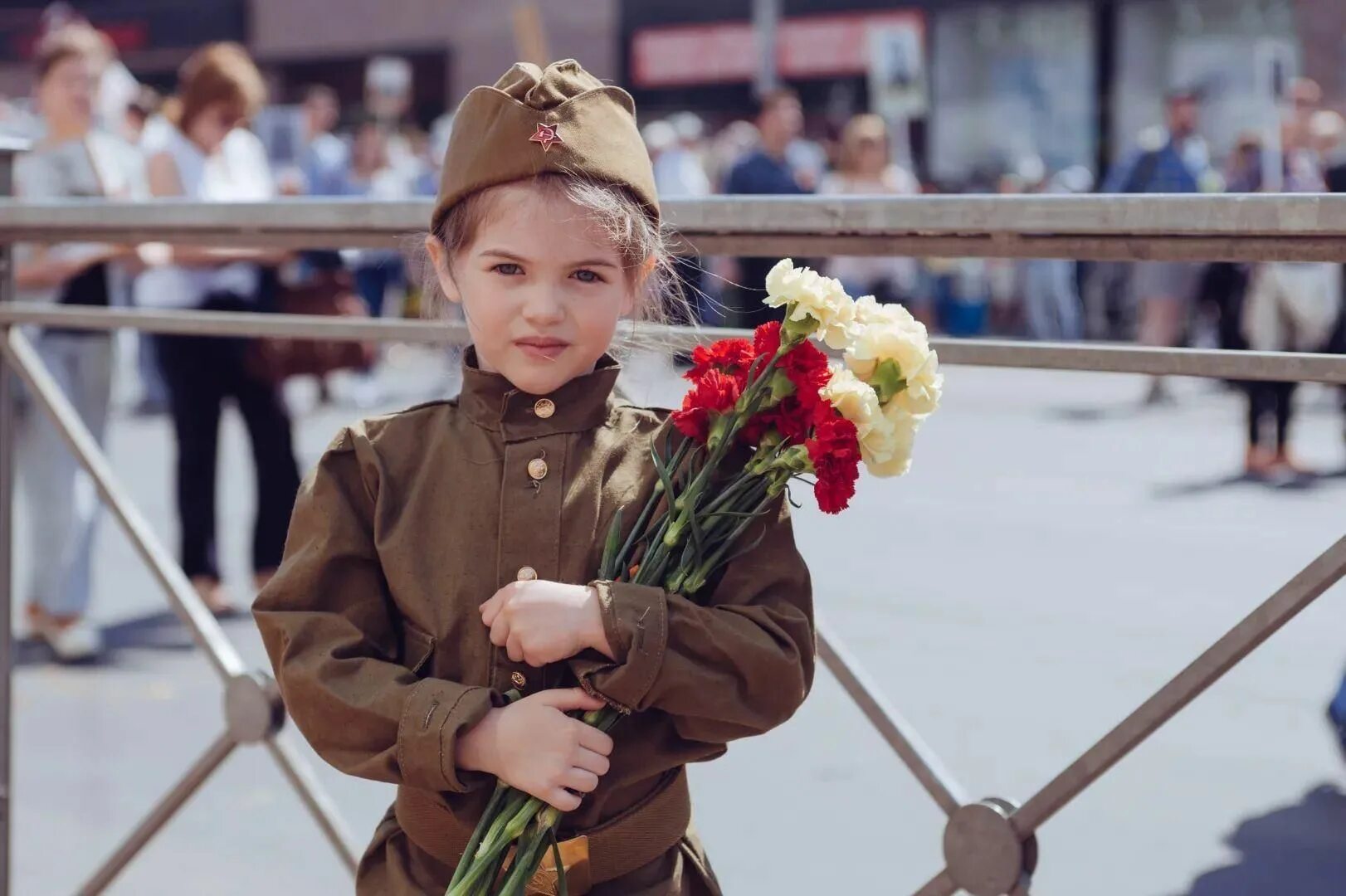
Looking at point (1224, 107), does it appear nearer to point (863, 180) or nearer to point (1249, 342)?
point (863, 180)

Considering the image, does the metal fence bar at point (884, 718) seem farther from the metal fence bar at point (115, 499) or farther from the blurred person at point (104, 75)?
the blurred person at point (104, 75)

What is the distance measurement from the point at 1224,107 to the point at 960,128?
11.4ft

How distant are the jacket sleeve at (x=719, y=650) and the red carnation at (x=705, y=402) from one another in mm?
118

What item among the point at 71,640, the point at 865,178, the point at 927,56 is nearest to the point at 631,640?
the point at 71,640

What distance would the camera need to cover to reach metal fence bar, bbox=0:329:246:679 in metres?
2.92

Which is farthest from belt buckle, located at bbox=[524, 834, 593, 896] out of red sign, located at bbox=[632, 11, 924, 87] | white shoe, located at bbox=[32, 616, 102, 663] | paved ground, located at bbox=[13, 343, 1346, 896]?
red sign, located at bbox=[632, 11, 924, 87]

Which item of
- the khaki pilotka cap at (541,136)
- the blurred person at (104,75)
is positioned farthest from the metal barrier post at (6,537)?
the blurred person at (104,75)

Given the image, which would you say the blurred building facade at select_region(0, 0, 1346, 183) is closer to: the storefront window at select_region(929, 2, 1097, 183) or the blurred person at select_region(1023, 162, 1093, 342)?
the storefront window at select_region(929, 2, 1097, 183)

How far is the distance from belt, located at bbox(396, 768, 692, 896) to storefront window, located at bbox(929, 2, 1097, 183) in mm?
20050

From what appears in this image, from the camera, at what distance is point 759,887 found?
11.4ft

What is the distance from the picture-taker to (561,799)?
1688 millimetres

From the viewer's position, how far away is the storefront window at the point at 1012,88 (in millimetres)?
21266

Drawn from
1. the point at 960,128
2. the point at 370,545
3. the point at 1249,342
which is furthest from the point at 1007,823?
the point at 960,128

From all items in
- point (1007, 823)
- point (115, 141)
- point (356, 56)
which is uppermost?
point (356, 56)
